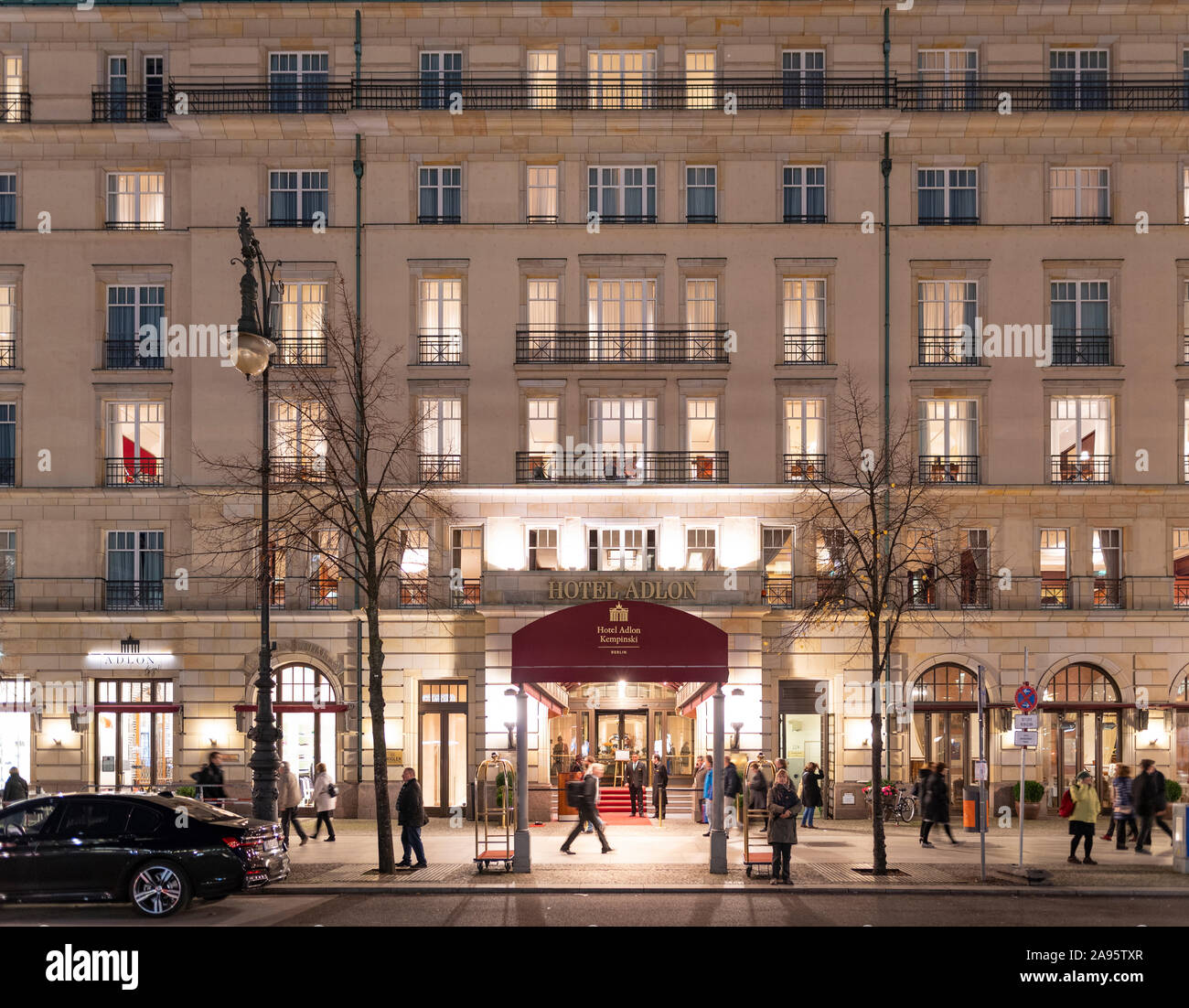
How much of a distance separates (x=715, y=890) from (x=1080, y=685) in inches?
724

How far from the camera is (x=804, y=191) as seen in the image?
34.4m

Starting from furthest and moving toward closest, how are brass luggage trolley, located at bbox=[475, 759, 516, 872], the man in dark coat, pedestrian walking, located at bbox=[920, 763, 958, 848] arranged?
the man in dark coat, pedestrian walking, located at bbox=[920, 763, 958, 848], brass luggage trolley, located at bbox=[475, 759, 516, 872]

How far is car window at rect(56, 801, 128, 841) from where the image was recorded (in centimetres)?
1670

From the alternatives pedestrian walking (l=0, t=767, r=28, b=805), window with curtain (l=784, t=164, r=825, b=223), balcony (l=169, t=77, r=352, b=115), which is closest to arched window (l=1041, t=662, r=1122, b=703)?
window with curtain (l=784, t=164, r=825, b=223)

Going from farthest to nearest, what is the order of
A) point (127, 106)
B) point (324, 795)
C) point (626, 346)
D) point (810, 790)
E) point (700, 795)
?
point (127, 106)
point (626, 346)
point (700, 795)
point (810, 790)
point (324, 795)

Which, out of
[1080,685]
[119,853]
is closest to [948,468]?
[1080,685]

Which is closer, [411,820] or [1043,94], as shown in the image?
[411,820]

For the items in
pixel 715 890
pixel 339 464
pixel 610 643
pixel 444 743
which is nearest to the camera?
pixel 715 890

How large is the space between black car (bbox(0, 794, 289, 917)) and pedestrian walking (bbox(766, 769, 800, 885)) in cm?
887

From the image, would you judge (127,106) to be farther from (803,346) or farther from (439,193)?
(803,346)

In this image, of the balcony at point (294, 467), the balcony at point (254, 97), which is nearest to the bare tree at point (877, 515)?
the balcony at point (294, 467)

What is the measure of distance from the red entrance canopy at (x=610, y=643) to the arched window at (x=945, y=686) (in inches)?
528

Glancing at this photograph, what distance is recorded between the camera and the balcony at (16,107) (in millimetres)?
34844

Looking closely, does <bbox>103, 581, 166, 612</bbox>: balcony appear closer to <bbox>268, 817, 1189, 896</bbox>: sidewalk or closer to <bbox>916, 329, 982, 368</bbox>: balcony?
<bbox>268, 817, 1189, 896</bbox>: sidewalk
